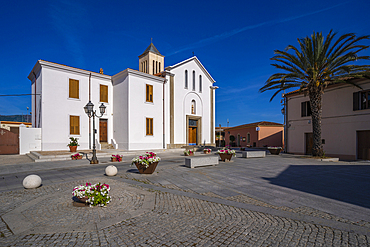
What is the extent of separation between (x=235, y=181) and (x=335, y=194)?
3132 millimetres

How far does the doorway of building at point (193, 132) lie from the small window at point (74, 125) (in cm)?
1315

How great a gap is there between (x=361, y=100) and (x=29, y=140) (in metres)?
28.8

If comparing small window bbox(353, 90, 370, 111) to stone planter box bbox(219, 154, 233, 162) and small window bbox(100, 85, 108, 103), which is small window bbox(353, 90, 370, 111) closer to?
stone planter box bbox(219, 154, 233, 162)

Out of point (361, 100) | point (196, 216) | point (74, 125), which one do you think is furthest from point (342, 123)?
point (74, 125)

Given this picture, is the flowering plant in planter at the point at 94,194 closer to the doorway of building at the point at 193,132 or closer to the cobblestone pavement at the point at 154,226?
the cobblestone pavement at the point at 154,226

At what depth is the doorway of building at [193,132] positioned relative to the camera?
28406 millimetres

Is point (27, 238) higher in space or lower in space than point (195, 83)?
lower

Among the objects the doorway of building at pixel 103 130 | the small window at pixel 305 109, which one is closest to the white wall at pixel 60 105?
the doorway of building at pixel 103 130

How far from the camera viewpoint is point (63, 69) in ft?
67.5

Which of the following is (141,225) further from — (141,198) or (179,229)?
(141,198)

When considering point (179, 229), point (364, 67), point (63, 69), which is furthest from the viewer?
point (63, 69)

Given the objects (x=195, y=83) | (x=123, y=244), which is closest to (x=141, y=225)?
(x=123, y=244)

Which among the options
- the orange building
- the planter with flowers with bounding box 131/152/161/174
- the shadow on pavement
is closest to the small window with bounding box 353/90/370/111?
the shadow on pavement

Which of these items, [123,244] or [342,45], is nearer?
[123,244]
